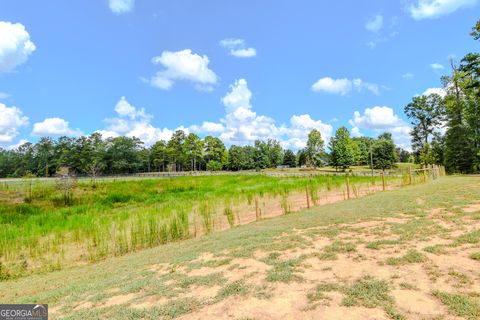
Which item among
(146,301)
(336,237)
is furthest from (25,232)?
(336,237)

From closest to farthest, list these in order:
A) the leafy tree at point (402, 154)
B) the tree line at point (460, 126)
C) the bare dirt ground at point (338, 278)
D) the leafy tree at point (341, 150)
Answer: the bare dirt ground at point (338, 278) < the tree line at point (460, 126) < the leafy tree at point (341, 150) < the leafy tree at point (402, 154)

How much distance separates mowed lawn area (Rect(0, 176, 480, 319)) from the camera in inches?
128

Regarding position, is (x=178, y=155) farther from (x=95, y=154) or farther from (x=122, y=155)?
(x=95, y=154)

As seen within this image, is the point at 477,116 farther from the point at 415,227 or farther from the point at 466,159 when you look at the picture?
the point at 415,227

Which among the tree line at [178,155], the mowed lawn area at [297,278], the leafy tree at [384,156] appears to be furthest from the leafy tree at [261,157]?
the mowed lawn area at [297,278]

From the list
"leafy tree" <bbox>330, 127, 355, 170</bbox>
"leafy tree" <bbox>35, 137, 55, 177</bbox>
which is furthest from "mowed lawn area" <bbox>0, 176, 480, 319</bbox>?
"leafy tree" <bbox>35, 137, 55, 177</bbox>

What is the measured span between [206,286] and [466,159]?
125ft

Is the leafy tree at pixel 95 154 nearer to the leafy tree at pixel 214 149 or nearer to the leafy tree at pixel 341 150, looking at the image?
the leafy tree at pixel 214 149

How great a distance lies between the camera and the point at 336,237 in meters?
6.07

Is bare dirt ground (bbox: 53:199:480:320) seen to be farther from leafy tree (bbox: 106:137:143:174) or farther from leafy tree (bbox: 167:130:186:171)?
leafy tree (bbox: 106:137:143:174)

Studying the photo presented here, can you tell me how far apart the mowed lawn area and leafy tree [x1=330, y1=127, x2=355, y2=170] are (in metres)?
47.8

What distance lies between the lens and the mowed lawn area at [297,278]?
3.25m

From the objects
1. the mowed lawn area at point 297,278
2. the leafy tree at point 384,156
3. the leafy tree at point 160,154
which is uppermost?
the leafy tree at point 160,154

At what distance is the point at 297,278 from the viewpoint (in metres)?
4.12
